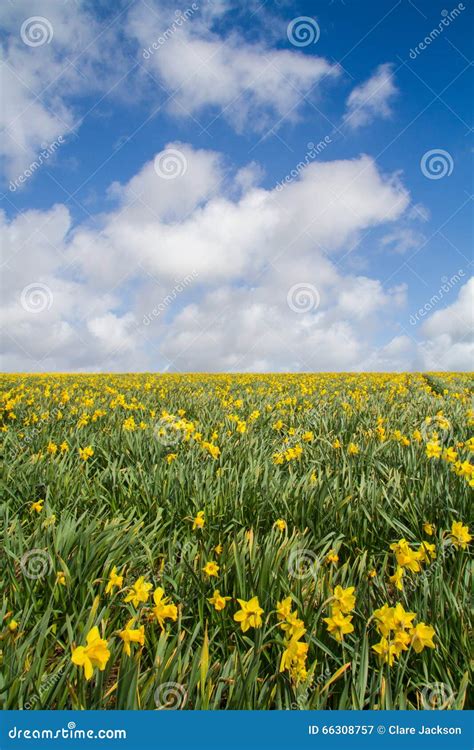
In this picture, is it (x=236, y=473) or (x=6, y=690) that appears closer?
(x=6, y=690)

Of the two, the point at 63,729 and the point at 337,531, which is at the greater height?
the point at 337,531

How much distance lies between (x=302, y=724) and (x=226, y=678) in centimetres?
29

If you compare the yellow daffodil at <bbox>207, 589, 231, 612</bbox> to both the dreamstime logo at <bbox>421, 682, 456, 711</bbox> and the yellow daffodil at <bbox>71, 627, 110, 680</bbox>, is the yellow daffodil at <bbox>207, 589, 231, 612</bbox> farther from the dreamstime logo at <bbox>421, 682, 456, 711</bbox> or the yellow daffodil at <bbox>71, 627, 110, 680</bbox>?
the dreamstime logo at <bbox>421, 682, 456, 711</bbox>

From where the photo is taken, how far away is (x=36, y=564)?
7.80 ft

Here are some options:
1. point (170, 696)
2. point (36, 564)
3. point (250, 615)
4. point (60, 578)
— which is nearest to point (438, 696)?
point (250, 615)

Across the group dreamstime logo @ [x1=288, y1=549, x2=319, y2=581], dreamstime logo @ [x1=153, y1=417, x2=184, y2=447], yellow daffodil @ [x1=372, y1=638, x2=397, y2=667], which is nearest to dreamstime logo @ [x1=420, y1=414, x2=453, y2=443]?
dreamstime logo @ [x1=153, y1=417, x2=184, y2=447]

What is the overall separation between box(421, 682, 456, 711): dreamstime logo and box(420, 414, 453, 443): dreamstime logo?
11.5ft

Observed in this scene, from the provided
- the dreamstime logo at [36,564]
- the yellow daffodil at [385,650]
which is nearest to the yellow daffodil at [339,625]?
the yellow daffodil at [385,650]

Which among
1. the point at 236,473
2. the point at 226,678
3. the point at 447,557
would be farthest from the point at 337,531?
the point at 226,678

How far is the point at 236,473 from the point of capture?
3621 millimetres

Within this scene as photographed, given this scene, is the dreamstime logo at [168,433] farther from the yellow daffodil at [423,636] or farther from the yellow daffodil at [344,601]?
the yellow daffodil at [423,636]

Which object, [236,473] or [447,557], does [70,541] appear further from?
[447,557]
